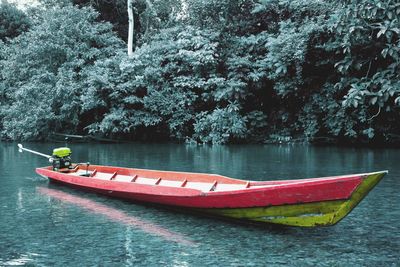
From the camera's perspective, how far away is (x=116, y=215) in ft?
21.1

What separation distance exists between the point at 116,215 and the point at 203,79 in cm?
1339

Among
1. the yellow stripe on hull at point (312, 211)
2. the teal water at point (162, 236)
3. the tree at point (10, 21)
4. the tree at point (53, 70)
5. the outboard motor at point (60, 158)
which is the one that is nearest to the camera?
the teal water at point (162, 236)

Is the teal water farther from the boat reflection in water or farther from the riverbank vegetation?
the riverbank vegetation

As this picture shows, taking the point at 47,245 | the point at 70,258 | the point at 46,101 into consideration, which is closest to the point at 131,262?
the point at 70,258

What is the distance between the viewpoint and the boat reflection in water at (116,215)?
527 cm

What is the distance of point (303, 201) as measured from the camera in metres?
4.94

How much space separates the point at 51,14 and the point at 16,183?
47.2 ft

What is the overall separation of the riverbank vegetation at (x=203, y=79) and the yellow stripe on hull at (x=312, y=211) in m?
12.1

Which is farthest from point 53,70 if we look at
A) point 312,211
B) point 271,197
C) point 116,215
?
point 312,211

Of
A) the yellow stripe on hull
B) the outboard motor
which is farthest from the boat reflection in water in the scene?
the yellow stripe on hull

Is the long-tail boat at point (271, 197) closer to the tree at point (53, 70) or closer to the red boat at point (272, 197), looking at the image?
the red boat at point (272, 197)

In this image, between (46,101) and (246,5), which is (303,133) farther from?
(46,101)

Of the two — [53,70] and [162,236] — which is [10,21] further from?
[162,236]

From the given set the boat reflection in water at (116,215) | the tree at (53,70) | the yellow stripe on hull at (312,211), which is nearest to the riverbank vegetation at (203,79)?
the tree at (53,70)
